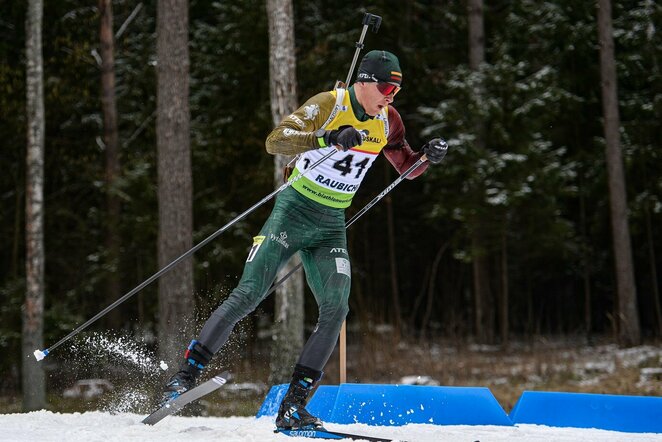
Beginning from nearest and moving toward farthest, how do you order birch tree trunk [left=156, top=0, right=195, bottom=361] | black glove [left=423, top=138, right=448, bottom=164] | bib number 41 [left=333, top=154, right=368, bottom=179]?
A: bib number 41 [left=333, top=154, right=368, bottom=179] < black glove [left=423, top=138, right=448, bottom=164] < birch tree trunk [left=156, top=0, right=195, bottom=361]

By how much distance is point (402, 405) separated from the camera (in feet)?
16.4

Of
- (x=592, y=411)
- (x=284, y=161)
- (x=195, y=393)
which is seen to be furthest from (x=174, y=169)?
(x=592, y=411)

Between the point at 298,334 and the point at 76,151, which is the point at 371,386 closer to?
the point at 298,334

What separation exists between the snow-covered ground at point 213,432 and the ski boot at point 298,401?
0.32 ft

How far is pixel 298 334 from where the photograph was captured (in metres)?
9.06

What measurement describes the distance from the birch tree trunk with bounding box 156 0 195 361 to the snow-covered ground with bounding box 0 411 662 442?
146 inches

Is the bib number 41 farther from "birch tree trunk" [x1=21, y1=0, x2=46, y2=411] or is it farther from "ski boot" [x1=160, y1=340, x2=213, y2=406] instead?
"birch tree trunk" [x1=21, y1=0, x2=46, y2=411]

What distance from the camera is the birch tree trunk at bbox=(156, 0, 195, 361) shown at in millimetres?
8836

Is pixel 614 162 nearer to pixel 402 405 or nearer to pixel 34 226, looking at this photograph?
pixel 34 226

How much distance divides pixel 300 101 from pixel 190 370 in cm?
1019

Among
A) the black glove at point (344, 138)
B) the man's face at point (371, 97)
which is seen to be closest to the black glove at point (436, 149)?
the man's face at point (371, 97)

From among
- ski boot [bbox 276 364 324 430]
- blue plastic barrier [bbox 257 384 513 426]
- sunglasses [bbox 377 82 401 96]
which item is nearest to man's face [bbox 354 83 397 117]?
sunglasses [bbox 377 82 401 96]

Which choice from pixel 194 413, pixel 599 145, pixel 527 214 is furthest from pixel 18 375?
pixel 599 145

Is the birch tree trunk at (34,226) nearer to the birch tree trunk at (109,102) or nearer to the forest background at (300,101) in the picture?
the forest background at (300,101)
